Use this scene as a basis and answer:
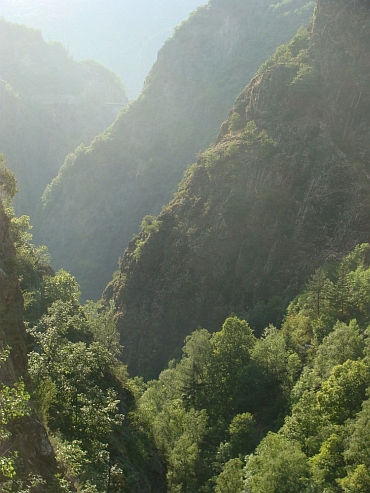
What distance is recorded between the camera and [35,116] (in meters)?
177

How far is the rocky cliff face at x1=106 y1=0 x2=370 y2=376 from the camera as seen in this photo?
2312 inches

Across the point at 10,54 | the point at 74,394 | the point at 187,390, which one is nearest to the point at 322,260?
the point at 187,390

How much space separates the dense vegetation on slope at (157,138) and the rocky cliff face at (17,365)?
96.2 meters

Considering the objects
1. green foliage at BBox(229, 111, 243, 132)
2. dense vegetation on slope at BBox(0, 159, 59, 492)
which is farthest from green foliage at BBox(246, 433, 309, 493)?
green foliage at BBox(229, 111, 243, 132)

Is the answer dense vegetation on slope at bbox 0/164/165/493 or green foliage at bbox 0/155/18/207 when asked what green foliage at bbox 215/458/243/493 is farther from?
green foliage at bbox 0/155/18/207

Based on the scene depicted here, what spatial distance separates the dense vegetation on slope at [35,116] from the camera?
16275 centimetres

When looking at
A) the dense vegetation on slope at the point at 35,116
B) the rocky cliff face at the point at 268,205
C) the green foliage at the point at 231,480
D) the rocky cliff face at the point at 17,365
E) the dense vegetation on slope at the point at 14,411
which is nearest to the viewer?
the dense vegetation on slope at the point at 14,411

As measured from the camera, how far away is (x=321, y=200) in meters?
59.2

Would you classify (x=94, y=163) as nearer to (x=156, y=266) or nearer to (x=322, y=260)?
(x=156, y=266)

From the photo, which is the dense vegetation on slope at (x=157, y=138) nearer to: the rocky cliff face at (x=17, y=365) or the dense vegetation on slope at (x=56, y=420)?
the dense vegetation on slope at (x=56, y=420)

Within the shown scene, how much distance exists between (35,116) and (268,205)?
13955cm

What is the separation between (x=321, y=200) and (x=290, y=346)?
25.1 meters

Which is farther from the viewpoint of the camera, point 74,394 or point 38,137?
point 38,137

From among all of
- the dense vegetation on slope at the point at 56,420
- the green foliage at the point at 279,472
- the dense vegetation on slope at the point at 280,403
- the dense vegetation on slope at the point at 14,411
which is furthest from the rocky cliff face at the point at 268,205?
the dense vegetation on slope at the point at 14,411
